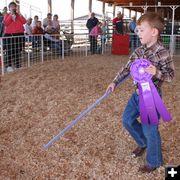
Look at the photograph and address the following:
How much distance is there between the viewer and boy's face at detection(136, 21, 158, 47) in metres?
2.55

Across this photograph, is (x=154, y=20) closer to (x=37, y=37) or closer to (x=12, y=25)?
(x=12, y=25)

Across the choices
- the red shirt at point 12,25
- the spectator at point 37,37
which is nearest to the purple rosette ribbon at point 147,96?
the red shirt at point 12,25

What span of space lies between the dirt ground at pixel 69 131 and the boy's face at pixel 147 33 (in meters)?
1.10

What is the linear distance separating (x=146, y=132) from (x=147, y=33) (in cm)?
77

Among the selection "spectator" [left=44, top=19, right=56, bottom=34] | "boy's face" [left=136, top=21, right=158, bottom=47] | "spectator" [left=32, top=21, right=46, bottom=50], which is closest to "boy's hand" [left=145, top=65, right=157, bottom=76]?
"boy's face" [left=136, top=21, right=158, bottom=47]

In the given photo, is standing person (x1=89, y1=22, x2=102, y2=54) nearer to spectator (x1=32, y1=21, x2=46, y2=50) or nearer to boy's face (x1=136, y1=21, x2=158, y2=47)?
spectator (x1=32, y1=21, x2=46, y2=50)

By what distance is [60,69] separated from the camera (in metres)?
7.05

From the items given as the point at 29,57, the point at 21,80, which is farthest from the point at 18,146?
the point at 29,57

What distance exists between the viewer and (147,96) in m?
2.55

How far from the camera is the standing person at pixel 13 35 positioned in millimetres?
7230

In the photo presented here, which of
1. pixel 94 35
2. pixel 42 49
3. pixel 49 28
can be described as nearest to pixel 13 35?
pixel 42 49

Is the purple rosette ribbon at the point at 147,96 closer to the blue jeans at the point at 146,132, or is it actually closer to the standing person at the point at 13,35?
the blue jeans at the point at 146,132

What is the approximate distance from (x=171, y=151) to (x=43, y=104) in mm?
2112

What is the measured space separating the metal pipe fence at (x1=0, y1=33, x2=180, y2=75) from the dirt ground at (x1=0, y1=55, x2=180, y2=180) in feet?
3.58
